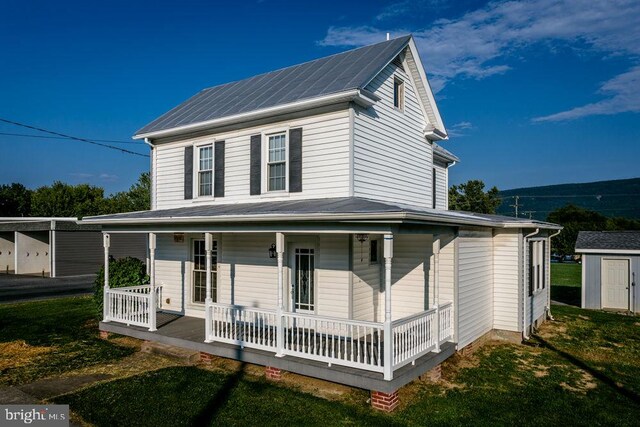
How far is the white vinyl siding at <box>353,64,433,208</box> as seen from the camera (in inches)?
423

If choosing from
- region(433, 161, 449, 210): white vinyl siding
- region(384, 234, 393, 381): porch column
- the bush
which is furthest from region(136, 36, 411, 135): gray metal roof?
region(433, 161, 449, 210): white vinyl siding

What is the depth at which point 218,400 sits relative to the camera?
7859 millimetres

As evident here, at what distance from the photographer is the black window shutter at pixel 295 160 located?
36.5ft

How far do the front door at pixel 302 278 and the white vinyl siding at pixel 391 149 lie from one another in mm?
1969

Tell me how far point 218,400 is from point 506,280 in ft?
27.2

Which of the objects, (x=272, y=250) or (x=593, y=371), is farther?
(x=272, y=250)

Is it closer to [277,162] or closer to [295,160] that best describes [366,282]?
[295,160]

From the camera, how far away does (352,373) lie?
302 inches

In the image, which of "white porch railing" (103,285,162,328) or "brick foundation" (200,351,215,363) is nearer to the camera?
"brick foundation" (200,351,215,363)

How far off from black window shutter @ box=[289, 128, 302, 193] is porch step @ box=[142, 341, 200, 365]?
4561 millimetres

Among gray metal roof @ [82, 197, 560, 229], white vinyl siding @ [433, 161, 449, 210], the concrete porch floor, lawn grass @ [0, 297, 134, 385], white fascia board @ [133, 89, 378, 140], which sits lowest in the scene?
lawn grass @ [0, 297, 134, 385]

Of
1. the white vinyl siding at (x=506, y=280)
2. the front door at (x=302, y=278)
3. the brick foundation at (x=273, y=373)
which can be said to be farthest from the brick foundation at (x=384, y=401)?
the white vinyl siding at (x=506, y=280)

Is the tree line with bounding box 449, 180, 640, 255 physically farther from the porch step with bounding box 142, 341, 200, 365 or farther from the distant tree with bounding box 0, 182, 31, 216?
the distant tree with bounding box 0, 182, 31, 216

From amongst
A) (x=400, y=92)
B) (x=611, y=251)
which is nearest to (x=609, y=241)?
(x=611, y=251)
